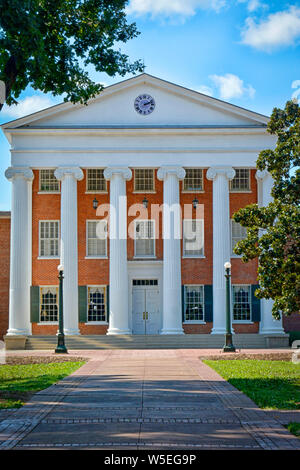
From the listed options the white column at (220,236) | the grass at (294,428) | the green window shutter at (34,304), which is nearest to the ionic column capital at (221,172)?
the white column at (220,236)

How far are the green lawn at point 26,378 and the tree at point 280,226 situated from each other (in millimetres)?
6413

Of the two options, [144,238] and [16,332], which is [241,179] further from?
[16,332]

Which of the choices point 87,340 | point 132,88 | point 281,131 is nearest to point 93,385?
point 281,131

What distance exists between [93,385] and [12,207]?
67.6 ft

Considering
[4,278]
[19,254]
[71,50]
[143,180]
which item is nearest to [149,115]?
[143,180]

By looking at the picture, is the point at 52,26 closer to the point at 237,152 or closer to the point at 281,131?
the point at 281,131

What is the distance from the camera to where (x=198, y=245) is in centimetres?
3700

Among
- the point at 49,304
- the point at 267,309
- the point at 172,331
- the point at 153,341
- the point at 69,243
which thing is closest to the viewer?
the point at 153,341

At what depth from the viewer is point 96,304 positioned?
36844 mm

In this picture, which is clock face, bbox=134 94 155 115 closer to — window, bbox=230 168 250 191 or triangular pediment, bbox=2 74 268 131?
triangular pediment, bbox=2 74 268 131

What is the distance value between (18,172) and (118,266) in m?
7.48

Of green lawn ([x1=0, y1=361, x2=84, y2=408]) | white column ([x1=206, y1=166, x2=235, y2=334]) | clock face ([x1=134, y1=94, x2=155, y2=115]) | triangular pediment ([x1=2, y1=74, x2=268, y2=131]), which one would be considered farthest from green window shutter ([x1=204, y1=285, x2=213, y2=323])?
green lawn ([x1=0, y1=361, x2=84, y2=408])

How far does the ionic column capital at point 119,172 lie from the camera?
35469 mm

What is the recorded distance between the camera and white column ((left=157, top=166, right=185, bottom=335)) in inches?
1378
